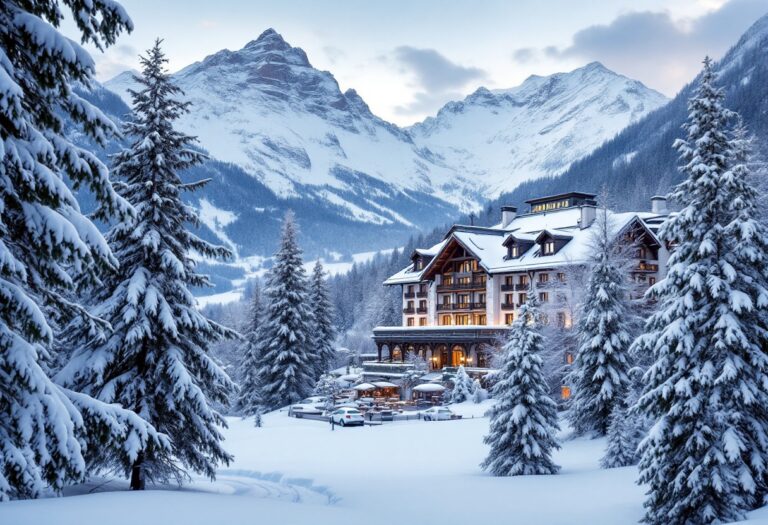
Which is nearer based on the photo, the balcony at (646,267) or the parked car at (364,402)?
the parked car at (364,402)

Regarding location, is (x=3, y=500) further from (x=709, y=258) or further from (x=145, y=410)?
(x=709, y=258)

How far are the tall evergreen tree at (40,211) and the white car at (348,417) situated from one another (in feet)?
117

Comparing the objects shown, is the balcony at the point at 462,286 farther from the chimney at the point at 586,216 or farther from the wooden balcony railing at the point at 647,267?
the wooden balcony railing at the point at 647,267

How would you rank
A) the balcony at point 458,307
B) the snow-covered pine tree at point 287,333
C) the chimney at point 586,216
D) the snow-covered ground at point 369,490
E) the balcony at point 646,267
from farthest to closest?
1. the balcony at point 458,307
2. the chimney at point 586,216
3. the balcony at point 646,267
4. the snow-covered pine tree at point 287,333
5. the snow-covered ground at point 369,490

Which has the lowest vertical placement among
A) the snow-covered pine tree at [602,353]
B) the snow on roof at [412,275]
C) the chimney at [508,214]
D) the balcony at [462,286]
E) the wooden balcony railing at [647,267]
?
the snow-covered pine tree at [602,353]

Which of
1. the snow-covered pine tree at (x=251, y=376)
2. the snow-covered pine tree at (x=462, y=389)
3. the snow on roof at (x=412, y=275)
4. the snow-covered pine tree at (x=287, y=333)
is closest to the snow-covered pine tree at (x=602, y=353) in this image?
the snow-covered pine tree at (x=462, y=389)

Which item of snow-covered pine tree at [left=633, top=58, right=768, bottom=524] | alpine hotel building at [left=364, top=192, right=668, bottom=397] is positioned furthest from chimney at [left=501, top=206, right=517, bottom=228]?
snow-covered pine tree at [left=633, top=58, right=768, bottom=524]

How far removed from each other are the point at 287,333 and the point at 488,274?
73.9 ft

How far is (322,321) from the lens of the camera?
2771 inches

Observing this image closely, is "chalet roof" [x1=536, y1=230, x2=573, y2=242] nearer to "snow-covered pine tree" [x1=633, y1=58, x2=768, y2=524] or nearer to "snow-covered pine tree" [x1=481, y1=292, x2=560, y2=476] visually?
"snow-covered pine tree" [x1=481, y1=292, x2=560, y2=476]

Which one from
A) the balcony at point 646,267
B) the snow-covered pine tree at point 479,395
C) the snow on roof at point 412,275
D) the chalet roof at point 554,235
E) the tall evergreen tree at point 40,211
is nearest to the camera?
the tall evergreen tree at point 40,211

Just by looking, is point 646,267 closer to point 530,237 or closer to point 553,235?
point 553,235

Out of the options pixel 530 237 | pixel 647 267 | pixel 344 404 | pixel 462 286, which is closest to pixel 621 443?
pixel 344 404

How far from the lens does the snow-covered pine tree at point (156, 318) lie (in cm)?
1888
